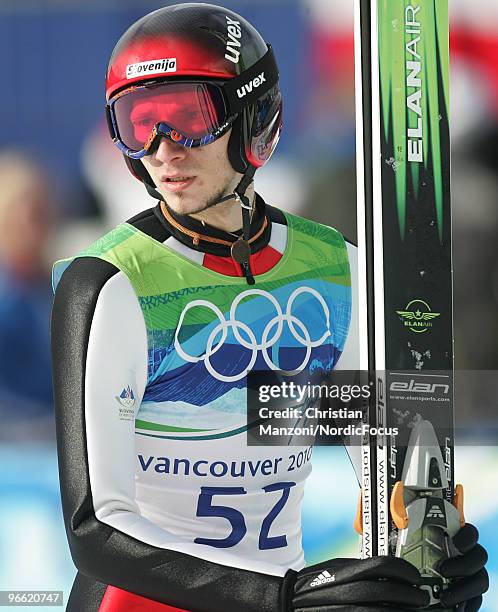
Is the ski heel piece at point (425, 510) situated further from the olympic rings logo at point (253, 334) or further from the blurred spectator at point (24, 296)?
the blurred spectator at point (24, 296)

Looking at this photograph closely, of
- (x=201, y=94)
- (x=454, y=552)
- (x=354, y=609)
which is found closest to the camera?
(x=354, y=609)

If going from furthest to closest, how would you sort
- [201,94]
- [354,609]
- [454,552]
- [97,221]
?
[97,221], [201,94], [454,552], [354,609]

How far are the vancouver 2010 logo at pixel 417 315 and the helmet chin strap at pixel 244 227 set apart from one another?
32 centimetres

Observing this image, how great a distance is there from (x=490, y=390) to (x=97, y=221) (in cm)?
100

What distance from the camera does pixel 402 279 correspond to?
1.55m

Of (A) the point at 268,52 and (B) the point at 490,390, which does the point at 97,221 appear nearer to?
(A) the point at 268,52

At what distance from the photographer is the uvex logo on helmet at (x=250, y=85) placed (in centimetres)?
170

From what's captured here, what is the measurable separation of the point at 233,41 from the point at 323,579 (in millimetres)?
885

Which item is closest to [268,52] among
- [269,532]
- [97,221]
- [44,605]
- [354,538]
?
[97,221]

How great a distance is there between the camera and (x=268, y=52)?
1781mm

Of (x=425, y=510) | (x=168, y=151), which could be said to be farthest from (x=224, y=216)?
(x=425, y=510)

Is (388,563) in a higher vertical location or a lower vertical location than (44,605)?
higher

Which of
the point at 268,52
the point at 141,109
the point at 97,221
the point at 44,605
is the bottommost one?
the point at 44,605

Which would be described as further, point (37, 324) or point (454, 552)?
point (37, 324)
